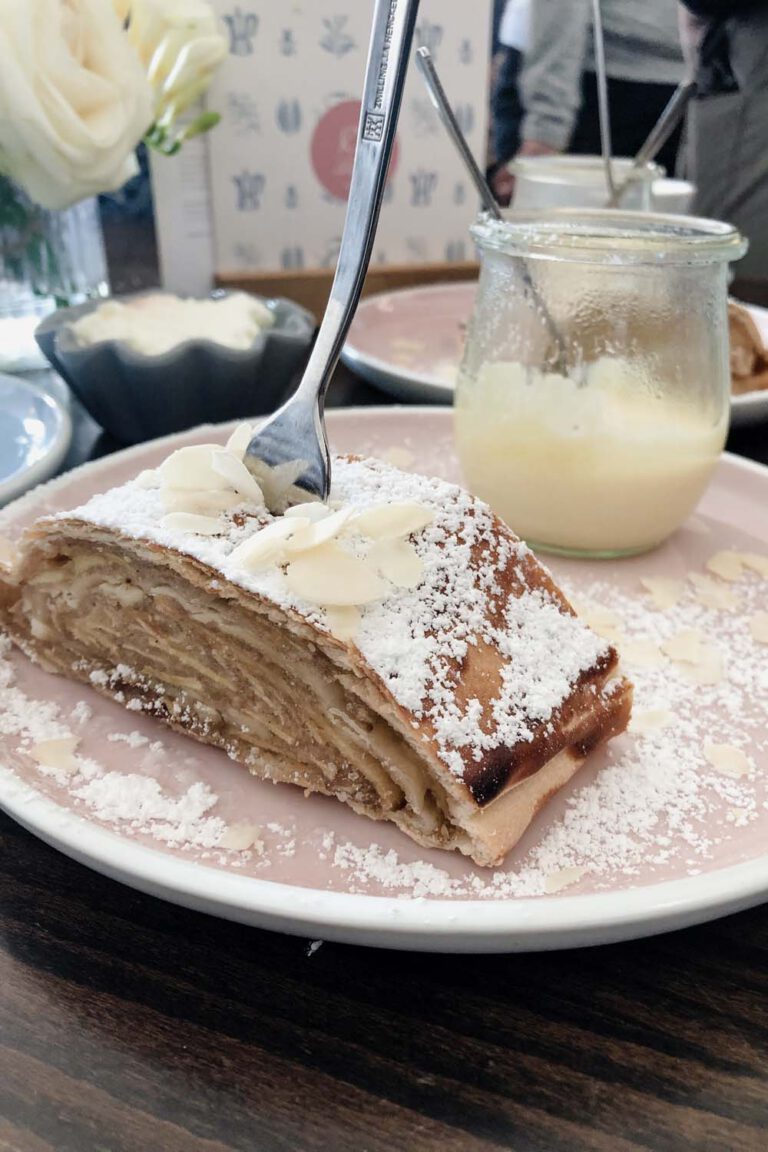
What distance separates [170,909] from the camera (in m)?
0.62

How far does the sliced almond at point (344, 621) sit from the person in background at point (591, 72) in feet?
10.3

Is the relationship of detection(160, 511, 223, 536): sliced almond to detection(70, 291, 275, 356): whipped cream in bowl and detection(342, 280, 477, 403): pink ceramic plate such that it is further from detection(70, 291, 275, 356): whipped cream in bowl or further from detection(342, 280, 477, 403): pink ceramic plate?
detection(342, 280, 477, 403): pink ceramic plate

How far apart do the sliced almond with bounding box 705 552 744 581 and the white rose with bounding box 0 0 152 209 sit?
3.38 feet

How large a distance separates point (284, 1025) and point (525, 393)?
72 cm

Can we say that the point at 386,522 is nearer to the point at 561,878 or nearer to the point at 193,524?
the point at 193,524

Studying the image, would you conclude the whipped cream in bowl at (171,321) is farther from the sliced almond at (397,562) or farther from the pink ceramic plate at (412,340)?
the sliced almond at (397,562)

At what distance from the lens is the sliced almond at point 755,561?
1049mm

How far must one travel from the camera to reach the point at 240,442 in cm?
86

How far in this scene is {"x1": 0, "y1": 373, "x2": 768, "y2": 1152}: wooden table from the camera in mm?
490

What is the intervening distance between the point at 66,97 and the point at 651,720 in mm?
1181

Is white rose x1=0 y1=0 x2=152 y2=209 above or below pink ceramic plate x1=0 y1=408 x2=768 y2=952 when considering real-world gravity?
above

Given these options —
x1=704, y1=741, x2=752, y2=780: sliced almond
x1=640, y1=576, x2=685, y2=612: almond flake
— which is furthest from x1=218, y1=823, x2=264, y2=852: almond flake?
x1=640, y1=576, x2=685, y2=612: almond flake

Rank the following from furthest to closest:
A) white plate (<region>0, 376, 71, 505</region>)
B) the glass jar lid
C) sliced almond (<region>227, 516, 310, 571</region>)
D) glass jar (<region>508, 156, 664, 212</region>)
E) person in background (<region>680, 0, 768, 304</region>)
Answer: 1. person in background (<region>680, 0, 768, 304</region>)
2. glass jar (<region>508, 156, 664, 212</region>)
3. white plate (<region>0, 376, 71, 505</region>)
4. the glass jar lid
5. sliced almond (<region>227, 516, 310, 571</region>)

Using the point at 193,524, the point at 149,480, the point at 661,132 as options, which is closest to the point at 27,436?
the point at 149,480
